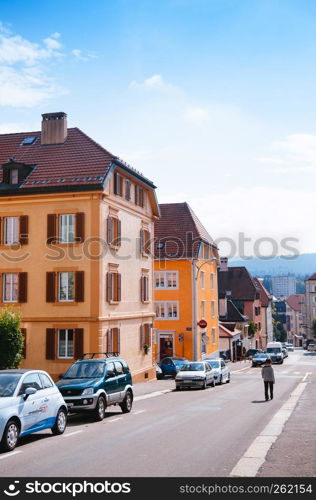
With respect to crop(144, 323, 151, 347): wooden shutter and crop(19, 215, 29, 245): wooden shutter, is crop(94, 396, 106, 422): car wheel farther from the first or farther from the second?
crop(144, 323, 151, 347): wooden shutter

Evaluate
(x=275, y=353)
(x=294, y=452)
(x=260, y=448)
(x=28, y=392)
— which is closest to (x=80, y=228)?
(x=28, y=392)

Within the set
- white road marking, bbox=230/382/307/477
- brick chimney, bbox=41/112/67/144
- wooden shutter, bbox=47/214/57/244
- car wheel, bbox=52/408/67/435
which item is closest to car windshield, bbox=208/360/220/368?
wooden shutter, bbox=47/214/57/244

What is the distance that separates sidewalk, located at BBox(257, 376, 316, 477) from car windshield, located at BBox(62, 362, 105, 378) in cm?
601

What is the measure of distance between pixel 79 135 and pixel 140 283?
10.1m

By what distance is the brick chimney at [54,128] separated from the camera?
34.8 metres

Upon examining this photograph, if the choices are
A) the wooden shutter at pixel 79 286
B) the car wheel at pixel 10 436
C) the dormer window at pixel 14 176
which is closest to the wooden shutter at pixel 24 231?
the dormer window at pixel 14 176

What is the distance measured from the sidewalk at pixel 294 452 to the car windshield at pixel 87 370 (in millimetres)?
6007

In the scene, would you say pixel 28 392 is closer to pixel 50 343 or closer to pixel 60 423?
pixel 60 423

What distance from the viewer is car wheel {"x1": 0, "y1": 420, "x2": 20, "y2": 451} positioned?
12.0 metres

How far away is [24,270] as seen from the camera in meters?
31.5

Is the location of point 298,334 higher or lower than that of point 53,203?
lower

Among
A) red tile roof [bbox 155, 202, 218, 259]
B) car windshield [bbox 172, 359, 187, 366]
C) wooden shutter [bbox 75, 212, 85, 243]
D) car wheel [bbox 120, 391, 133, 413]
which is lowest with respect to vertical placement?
car windshield [bbox 172, 359, 187, 366]
